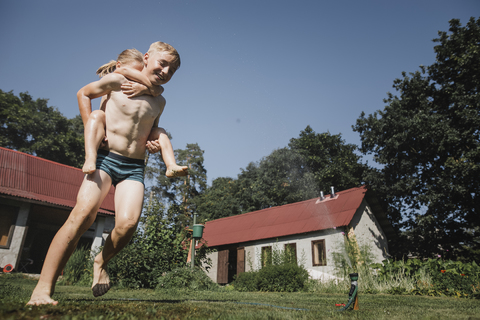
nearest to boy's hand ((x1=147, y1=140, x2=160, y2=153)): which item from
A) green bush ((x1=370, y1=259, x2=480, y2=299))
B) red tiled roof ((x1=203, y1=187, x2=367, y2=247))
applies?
green bush ((x1=370, y1=259, x2=480, y2=299))

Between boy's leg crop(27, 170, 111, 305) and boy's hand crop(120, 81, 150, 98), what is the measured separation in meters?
0.73

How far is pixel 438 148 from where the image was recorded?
50.9ft

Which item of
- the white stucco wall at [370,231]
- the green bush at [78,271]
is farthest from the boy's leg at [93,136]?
the white stucco wall at [370,231]

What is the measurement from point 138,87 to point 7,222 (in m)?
14.1

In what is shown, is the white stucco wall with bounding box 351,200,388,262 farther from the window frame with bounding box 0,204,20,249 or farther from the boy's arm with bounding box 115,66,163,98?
the boy's arm with bounding box 115,66,163,98

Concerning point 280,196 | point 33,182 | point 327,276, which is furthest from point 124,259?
point 280,196

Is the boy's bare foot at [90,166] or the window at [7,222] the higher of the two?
the window at [7,222]

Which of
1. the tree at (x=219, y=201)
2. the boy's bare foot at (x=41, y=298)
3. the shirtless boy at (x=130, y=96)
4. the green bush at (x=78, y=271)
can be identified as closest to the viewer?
the boy's bare foot at (x=41, y=298)

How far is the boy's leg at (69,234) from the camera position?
1979 millimetres

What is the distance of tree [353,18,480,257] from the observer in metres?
14.9

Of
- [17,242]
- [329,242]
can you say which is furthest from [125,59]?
[329,242]

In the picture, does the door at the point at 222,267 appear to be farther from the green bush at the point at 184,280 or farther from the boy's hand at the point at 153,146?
the boy's hand at the point at 153,146

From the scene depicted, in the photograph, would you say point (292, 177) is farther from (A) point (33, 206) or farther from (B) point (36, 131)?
(B) point (36, 131)

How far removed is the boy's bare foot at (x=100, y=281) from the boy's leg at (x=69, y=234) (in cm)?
42
